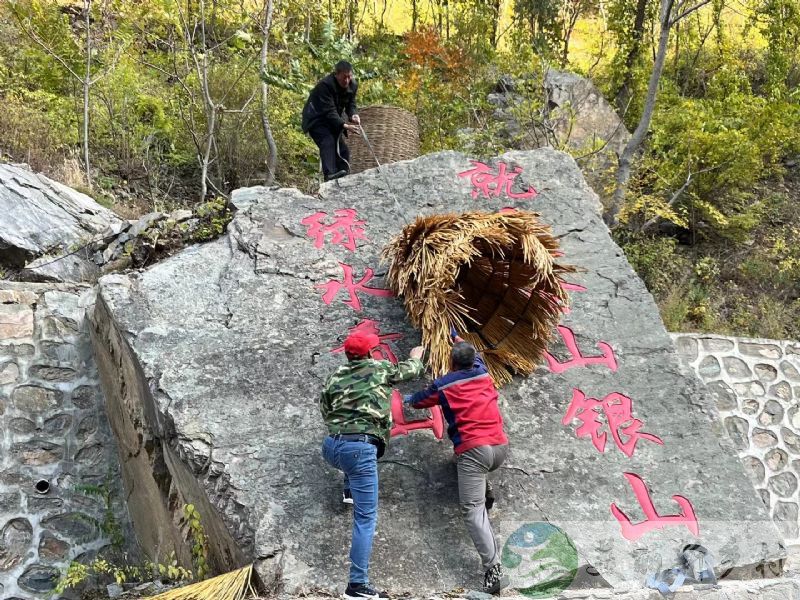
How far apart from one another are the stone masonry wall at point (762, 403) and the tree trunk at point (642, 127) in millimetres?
2315

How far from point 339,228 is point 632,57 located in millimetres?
8013

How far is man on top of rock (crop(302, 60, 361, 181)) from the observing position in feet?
21.1

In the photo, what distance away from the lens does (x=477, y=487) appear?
3688 millimetres

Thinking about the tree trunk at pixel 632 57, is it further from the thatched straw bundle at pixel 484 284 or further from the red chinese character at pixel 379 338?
the red chinese character at pixel 379 338

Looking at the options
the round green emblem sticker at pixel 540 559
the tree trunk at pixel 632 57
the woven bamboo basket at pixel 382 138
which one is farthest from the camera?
the tree trunk at pixel 632 57

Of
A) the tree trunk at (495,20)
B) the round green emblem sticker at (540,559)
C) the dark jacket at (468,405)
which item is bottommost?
the round green emblem sticker at (540,559)

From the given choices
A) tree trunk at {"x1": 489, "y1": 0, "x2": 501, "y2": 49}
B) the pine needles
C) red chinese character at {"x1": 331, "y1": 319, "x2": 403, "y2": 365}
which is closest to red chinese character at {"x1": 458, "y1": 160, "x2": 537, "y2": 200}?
red chinese character at {"x1": 331, "y1": 319, "x2": 403, "y2": 365}

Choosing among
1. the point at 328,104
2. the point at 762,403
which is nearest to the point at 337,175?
the point at 328,104

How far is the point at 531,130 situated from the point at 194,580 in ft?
23.3

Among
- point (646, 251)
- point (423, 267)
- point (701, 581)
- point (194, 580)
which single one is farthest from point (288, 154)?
point (701, 581)

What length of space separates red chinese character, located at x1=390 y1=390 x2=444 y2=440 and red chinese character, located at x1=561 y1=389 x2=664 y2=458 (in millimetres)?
749

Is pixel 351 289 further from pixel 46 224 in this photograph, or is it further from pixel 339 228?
pixel 46 224

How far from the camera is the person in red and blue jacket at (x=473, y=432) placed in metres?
3.57

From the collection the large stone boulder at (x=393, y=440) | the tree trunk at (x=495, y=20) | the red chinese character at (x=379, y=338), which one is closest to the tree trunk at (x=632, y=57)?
the tree trunk at (x=495, y=20)
